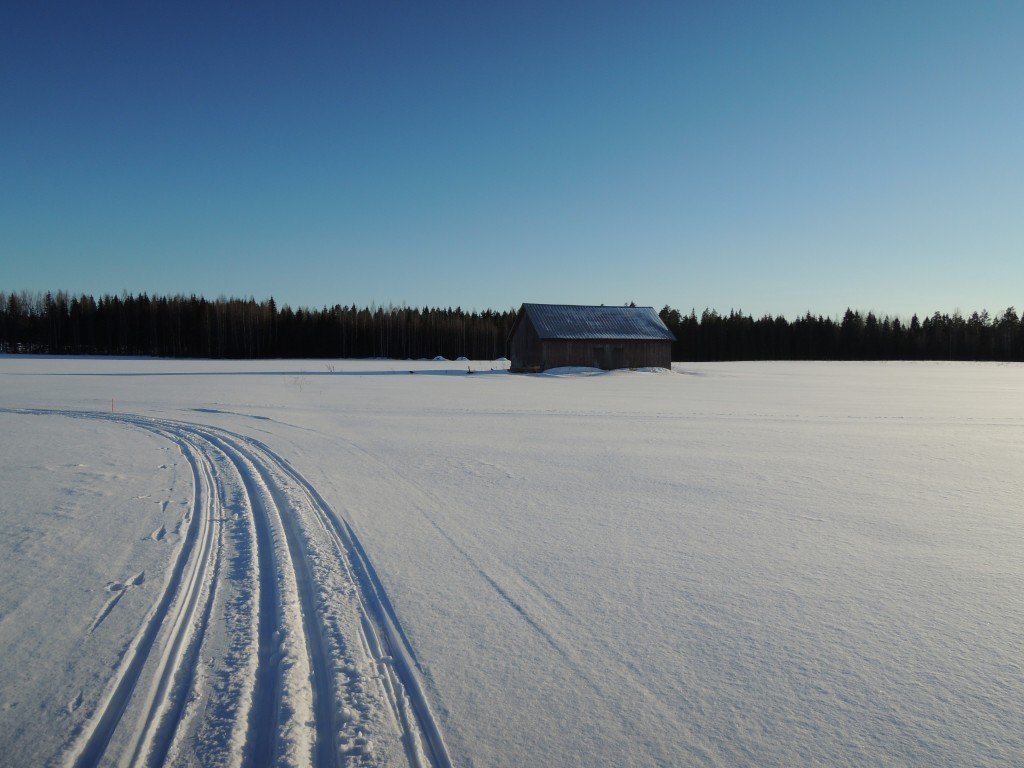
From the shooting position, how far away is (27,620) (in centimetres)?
398

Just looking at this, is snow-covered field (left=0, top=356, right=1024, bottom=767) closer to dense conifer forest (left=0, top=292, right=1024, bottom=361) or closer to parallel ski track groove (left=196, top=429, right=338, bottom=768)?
parallel ski track groove (left=196, top=429, right=338, bottom=768)

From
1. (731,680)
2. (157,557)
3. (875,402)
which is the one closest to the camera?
(731,680)

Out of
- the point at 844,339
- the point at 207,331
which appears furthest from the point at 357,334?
the point at 844,339

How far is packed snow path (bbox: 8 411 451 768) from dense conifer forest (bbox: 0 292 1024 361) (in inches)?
3162

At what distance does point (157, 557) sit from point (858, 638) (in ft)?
18.5

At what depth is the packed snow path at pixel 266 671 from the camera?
2738 mm

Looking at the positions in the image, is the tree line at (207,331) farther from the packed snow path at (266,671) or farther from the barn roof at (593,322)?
the packed snow path at (266,671)

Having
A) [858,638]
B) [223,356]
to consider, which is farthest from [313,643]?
[223,356]

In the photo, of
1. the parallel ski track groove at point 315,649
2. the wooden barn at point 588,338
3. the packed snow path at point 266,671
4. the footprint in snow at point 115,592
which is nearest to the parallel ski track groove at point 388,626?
the packed snow path at point 266,671

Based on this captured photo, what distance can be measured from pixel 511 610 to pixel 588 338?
A: 3529cm

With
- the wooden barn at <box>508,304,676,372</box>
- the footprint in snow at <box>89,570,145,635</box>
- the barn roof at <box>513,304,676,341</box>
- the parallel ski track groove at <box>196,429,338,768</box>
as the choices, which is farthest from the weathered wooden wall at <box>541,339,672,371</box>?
the footprint in snow at <box>89,570,145,635</box>

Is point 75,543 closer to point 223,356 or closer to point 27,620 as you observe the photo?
point 27,620

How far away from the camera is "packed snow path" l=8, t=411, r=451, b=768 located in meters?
2.74

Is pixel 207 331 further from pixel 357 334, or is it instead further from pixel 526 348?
pixel 526 348
